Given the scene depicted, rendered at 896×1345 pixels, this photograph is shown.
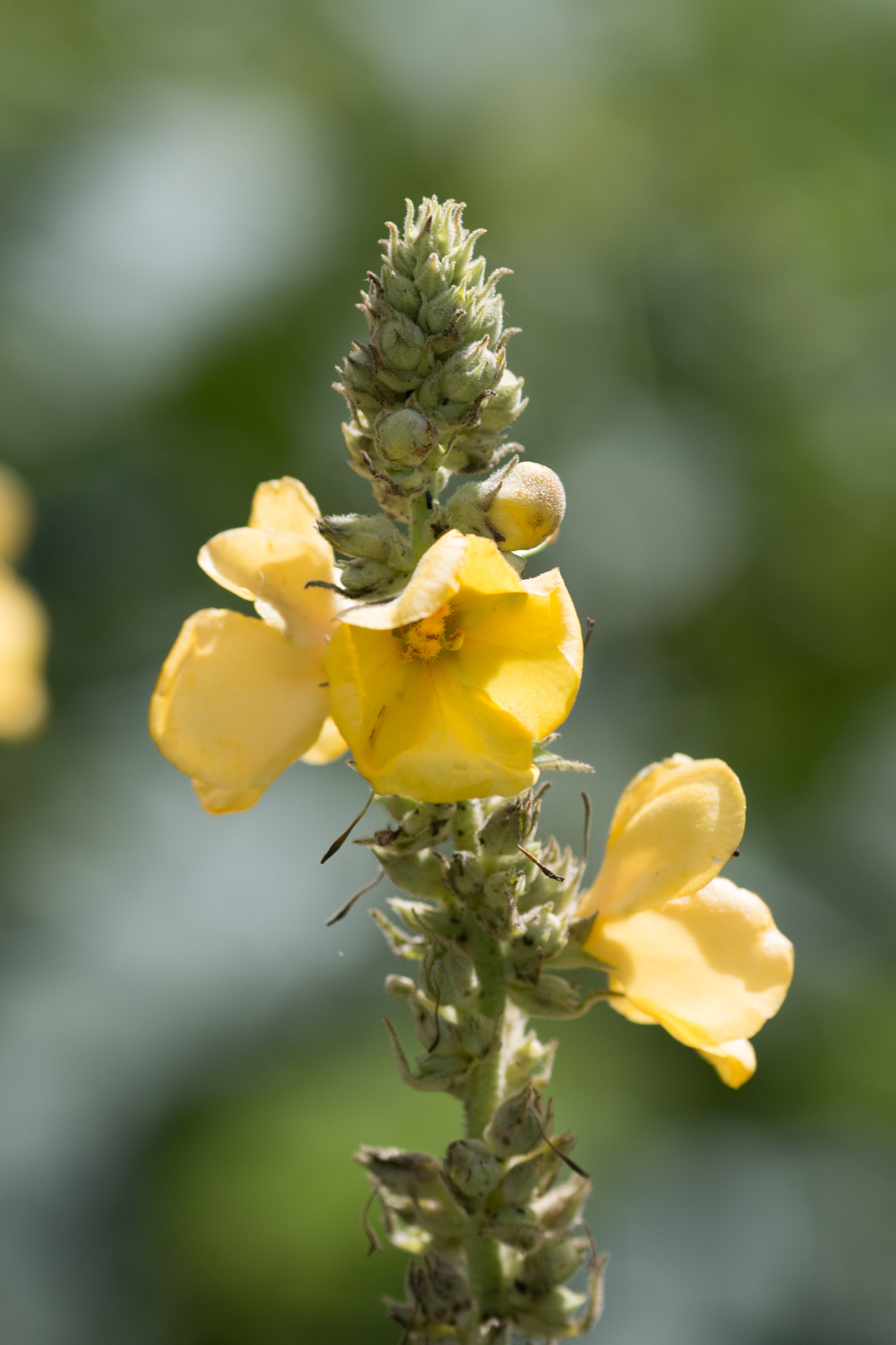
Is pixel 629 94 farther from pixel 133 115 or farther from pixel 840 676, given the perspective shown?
pixel 840 676

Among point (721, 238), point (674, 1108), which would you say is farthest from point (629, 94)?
point (674, 1108)

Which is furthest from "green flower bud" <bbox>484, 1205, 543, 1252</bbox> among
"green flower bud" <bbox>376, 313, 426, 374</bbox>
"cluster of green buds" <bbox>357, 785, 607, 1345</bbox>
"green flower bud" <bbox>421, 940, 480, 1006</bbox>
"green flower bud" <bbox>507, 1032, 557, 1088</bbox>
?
"green flower bud" <bbox>376, 313, 426, 374</bbox>

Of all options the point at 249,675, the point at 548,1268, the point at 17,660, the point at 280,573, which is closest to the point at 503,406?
the point at 280,573

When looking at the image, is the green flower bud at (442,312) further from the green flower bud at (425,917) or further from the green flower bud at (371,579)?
the green flower bud at (425,917)

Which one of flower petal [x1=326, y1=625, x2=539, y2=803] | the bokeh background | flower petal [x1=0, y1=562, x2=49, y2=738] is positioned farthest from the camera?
the bokeh background

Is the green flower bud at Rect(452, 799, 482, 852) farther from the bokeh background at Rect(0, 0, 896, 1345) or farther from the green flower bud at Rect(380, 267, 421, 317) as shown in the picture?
the bokeh background at Rect(0, 0, 896, 1345)

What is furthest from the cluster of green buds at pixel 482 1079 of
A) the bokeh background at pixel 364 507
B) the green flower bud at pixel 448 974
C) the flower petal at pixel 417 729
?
the bokeh background at pixel 364 507

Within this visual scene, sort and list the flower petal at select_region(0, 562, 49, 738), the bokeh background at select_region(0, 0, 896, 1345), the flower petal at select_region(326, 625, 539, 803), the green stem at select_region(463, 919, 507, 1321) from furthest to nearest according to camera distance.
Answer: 1. the bokeh background at select_region(0, 0, 896, 1345)
2. the flower petal at select_region(0, 562, 49, 738)
3. the green stem at select_region(463, 919, 507, 1321)
4. the flower petal at select_region(326, 625, 539, 803)

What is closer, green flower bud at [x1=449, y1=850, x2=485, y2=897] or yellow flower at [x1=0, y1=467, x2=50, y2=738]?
green flower bud at [x1=449, y1=850, x2=485, y2=897]
